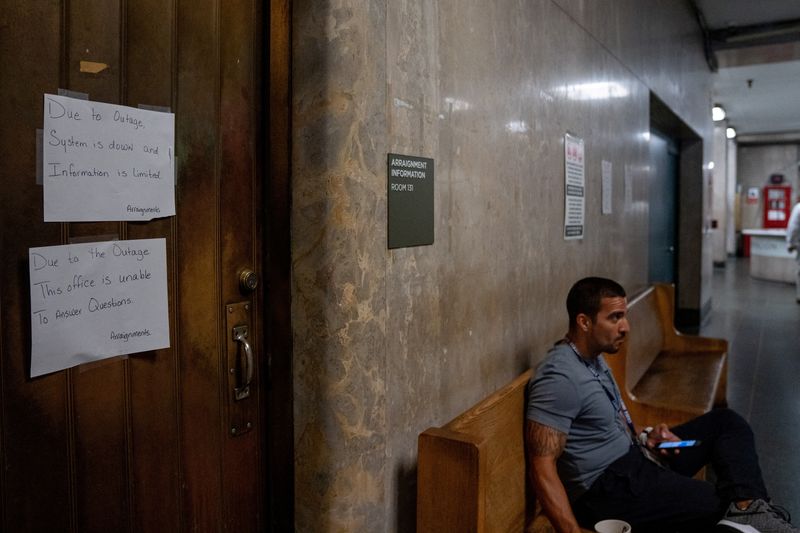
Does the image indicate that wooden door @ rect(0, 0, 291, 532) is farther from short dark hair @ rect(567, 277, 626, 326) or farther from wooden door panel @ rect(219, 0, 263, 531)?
short dark hair @ rect(567, 277, 626, 326)

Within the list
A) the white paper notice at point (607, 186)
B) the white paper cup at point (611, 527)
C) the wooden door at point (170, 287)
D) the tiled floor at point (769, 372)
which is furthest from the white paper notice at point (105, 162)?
the tiled floor at point (769, 372)

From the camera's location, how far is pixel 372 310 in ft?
5.84

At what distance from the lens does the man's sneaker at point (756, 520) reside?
2.21 meters

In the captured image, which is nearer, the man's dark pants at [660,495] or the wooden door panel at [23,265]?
the wooden door panel at [23,265]

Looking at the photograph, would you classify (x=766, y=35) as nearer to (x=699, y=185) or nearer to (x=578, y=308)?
(x=699, y=185)

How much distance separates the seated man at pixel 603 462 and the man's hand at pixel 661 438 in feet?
0.70

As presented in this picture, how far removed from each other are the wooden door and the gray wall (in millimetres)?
103

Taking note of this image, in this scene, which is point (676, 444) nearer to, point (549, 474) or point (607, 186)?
point (549, 474)

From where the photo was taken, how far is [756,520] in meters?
2.25

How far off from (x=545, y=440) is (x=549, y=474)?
12 cm

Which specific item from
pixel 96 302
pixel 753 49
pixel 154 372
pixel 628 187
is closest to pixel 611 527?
pixel 154 372

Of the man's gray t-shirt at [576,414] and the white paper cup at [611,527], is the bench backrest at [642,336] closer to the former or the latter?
the man's gray t-shirt at [576,414]

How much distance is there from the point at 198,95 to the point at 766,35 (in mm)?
9075

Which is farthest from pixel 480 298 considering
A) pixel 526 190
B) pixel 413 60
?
pixel 413 60
